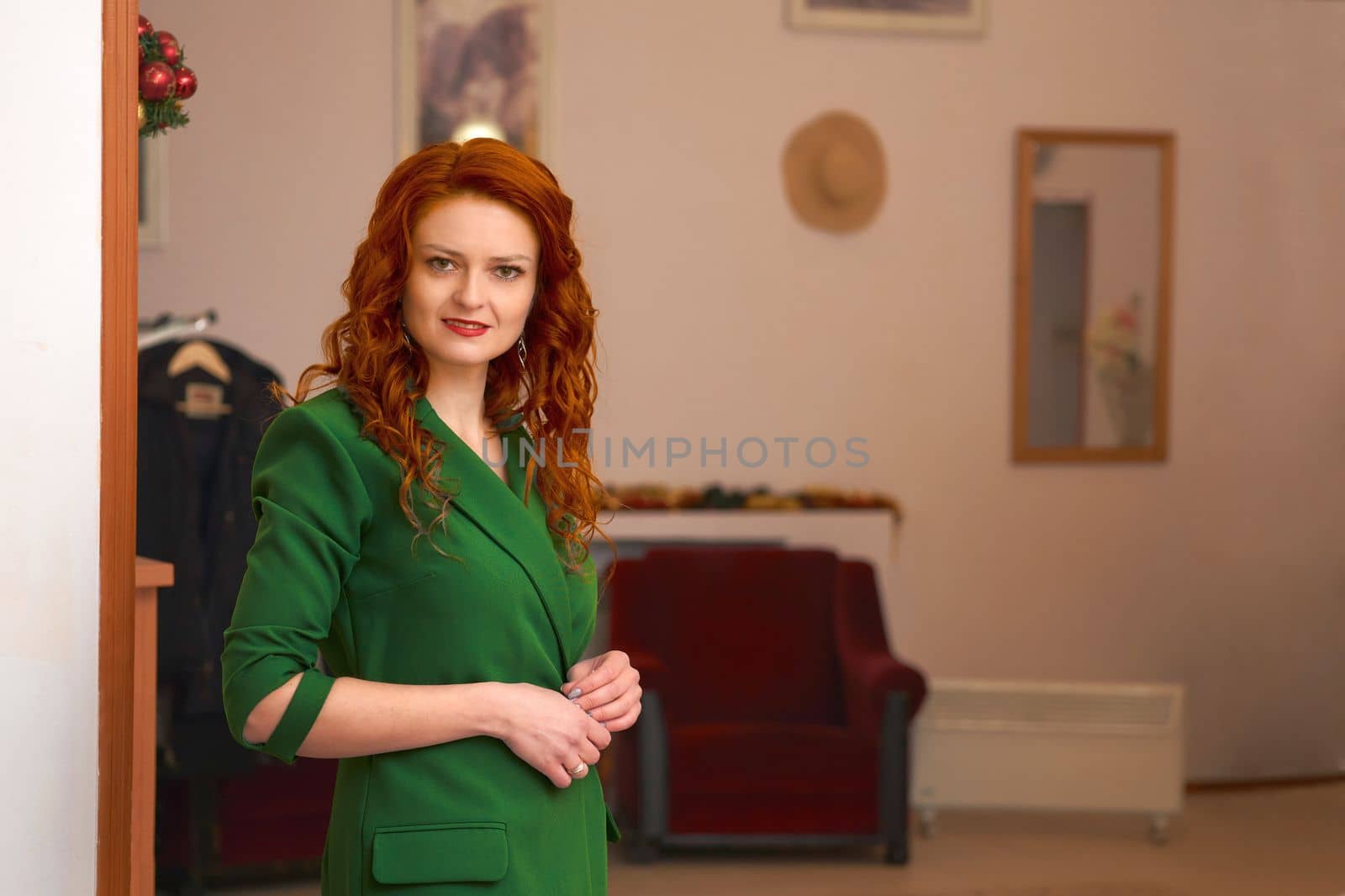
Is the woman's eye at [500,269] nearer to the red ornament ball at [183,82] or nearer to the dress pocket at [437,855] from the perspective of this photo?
the dress pocket at [437,855]

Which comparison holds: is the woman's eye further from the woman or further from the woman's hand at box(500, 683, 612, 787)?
the woman's hand at box(500, 683, 612, 787)

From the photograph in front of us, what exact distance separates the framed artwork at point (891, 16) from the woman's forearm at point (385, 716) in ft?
14.0

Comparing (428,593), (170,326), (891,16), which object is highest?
(891,16)

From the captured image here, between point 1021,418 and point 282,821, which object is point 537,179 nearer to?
point 282,821

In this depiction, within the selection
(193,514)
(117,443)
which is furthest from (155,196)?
(117,443)

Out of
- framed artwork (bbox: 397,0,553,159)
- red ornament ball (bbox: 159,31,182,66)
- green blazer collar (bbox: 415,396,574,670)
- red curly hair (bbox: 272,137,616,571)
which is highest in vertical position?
framed artwork (bbox: 397,0,553,159)

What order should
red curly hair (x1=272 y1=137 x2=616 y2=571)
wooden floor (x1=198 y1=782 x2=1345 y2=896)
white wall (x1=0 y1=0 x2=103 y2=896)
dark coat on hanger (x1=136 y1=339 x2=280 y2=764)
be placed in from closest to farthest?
red curly hair (x1=272 y1=137 x2=616 y2=571) → white wall (x1=0 y1=0 x2=103 y2=896) → dark coat on hanger (x1=136 y1=339 x2=280 y2=764) → wooden floor (x1=198 y1=782 x2=1345 y2=896)

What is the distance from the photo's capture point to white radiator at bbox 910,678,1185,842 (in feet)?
14.4

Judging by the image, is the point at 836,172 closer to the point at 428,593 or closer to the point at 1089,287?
the point at 1089,287

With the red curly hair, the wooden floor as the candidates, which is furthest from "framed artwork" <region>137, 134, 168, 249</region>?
the red curly hair

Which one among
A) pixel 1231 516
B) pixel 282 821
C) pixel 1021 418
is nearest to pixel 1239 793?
pixel 1231 516

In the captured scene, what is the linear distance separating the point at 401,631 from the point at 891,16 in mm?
4359

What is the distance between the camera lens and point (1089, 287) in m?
5.11

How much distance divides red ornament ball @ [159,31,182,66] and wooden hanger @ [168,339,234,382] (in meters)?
1.99
